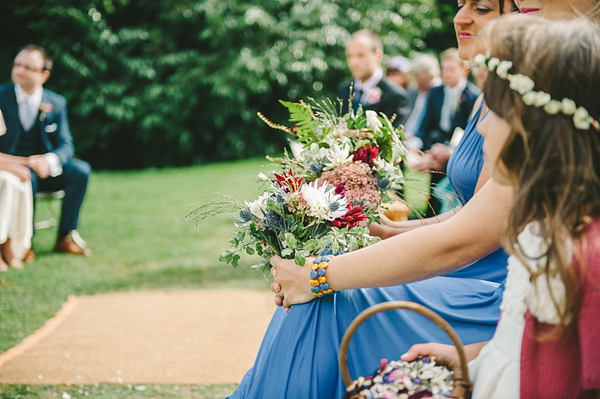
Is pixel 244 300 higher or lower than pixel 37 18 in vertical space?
lower

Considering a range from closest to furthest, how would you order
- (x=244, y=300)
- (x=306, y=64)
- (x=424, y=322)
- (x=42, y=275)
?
(x=424, y=322) < (x=244, y=300) < (x=42, y=275) < (x=306, y=64)

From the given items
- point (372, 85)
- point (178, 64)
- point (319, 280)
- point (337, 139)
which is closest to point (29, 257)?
point (372, 85)

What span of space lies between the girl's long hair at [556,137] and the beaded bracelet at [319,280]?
688mm

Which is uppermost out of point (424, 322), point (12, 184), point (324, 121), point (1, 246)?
point (324, 121)

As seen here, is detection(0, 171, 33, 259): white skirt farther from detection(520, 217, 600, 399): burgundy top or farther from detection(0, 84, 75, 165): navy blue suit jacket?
detection(520, 217, 600, 399): burgundy top

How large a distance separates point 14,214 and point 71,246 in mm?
831

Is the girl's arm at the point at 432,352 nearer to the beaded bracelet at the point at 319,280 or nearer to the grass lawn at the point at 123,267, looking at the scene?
the beaded bracelet at the point at 319,280

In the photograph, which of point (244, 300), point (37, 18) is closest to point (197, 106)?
point (37, 18)

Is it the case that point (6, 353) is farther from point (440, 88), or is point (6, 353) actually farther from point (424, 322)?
point (440, 88)

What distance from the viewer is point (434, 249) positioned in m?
1.90

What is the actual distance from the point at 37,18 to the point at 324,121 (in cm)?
1828

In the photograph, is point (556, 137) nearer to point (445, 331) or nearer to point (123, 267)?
point (445, 331)

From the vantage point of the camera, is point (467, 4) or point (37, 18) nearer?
point (467, 4)

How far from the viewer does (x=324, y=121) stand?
2793mm
